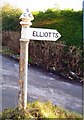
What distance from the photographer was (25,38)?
165 centimetres

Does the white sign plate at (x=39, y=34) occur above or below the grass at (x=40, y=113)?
above

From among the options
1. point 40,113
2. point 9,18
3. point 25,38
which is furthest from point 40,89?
point 9,18

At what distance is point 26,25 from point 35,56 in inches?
8.3

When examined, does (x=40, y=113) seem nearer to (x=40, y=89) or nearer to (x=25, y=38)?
(x=40, y=89)

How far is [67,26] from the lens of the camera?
5.78 feet

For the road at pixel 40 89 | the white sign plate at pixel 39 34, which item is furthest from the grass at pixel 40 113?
the white sign plate at pixel 39 34

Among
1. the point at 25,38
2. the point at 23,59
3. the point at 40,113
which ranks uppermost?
the point at 25,38

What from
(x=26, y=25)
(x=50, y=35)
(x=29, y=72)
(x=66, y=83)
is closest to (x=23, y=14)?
(x=26, y=25)

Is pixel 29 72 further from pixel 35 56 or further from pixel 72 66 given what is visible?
pixel 72 66

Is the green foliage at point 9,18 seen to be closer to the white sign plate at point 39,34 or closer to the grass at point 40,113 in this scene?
the white sign plate at point 39,34

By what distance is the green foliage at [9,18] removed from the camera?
1.75 m

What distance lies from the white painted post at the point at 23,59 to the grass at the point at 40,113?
0.12ft

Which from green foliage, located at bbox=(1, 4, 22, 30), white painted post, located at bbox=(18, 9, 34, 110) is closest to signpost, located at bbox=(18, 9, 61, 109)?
white painted post, located at bbox=(18, 9, 34, 110)

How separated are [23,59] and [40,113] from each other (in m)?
0.29
